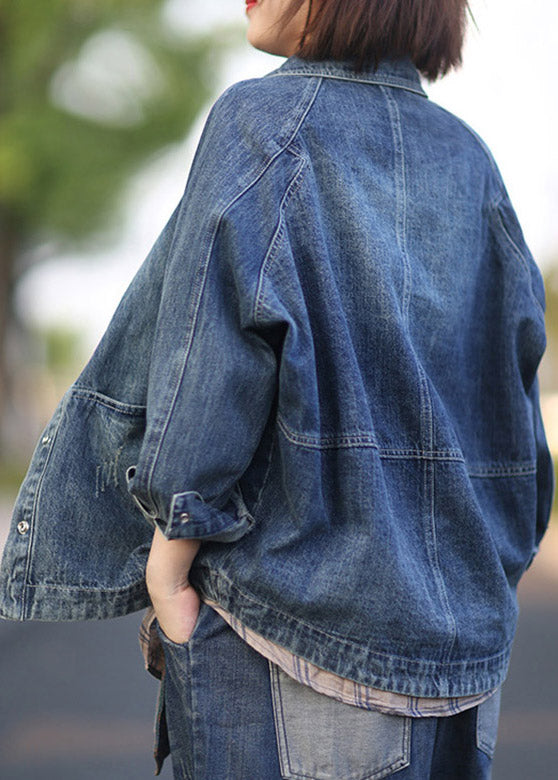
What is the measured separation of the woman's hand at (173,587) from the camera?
3.75 ft

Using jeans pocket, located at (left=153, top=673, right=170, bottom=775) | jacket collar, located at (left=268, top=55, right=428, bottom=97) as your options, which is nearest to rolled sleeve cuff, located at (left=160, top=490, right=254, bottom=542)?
jeans pocket, located at (left=153, top=673, right=170, bottom=775)

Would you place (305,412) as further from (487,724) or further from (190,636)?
(487,724)

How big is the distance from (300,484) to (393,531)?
5.7 inches

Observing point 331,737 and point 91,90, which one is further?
point 91,90

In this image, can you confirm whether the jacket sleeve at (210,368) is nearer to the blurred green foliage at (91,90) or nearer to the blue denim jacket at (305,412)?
the blue denim jacket at (305,412)

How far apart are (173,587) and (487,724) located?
1.75 feet

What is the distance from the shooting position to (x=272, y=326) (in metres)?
1.08

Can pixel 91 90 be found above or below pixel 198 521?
above

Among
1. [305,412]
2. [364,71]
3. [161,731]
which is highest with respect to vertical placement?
[364,71]

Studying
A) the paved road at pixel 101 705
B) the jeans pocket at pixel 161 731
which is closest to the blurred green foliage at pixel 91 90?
the paved road at pixel 101 705

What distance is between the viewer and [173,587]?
115 centimetres

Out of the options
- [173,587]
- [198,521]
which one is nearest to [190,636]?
[173,587]

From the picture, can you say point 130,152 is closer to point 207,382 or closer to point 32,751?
point 32,751

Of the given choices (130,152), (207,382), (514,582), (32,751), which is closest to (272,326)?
(207,382)
